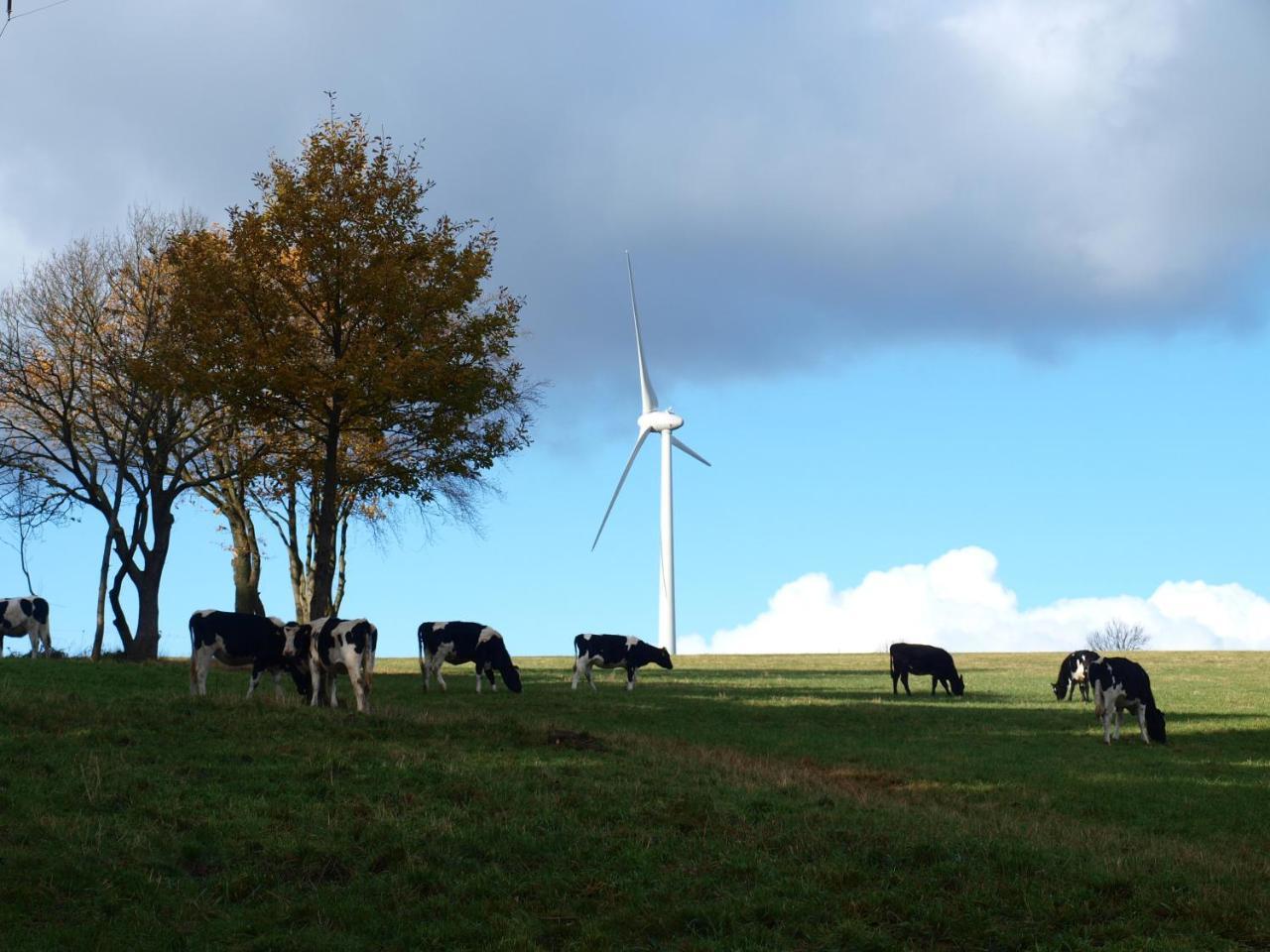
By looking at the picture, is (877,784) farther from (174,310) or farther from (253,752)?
(174,310)

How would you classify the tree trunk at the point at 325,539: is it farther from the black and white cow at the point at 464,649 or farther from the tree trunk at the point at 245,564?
the tree trunk at the point at 245,564

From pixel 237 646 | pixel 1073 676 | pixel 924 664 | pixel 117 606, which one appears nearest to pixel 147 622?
pixel 117 606

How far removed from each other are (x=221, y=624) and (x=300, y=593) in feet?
71.8

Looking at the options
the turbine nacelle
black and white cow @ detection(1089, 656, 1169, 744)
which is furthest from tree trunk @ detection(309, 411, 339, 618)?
the turbine nacelle

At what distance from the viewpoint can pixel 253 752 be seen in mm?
16906

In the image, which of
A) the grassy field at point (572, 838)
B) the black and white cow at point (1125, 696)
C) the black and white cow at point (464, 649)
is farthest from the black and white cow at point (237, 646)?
the black and white cow at point (1125, 696)

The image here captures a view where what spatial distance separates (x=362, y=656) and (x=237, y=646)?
2669 millimetres

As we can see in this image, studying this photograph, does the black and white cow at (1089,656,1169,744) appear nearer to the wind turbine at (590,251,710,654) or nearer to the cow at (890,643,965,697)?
the cow at (890,643,965,697)

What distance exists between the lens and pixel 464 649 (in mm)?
32594

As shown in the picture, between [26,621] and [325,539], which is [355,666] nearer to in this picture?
[325,539]

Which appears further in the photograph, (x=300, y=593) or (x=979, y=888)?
(x=300, y=593)

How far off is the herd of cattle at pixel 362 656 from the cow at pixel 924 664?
12.8ft

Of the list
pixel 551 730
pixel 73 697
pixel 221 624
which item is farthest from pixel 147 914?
pixel 221 624

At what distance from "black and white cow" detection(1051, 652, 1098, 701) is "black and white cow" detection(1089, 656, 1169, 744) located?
901cm
